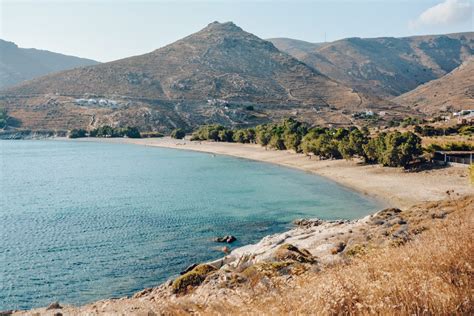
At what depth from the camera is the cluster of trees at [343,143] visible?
58125mm

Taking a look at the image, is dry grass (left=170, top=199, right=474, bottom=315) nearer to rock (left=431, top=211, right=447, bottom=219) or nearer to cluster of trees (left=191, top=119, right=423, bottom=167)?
rock (left=431, top=211, right=447, bottom=219)

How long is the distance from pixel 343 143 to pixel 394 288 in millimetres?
65626

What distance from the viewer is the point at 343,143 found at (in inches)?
2749

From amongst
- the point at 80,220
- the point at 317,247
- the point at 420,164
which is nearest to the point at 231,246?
the point at 317,247

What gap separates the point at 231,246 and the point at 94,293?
33.8ft

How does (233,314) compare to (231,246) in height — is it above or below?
above

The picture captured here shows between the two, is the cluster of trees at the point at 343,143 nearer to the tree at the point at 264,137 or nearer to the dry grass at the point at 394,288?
the tree at the point at 264,137

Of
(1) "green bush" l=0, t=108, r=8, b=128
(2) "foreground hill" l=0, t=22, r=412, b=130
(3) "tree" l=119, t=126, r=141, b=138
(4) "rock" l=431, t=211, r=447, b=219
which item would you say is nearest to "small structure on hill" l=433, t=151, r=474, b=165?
(4) "rock" l=431, t=211, r=447, b=219

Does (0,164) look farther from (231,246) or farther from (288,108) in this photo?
(288,108)

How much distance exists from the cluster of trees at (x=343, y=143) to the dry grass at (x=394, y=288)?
5309 centimetres

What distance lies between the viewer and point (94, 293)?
22391 millimetres

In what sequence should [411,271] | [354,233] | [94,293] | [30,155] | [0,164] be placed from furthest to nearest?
[30,155] → [0,164] → [354,233] → [94,293] → [411,271]

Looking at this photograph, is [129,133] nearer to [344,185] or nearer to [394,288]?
[344,185]

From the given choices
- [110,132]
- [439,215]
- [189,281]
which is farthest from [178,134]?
[189,281]
